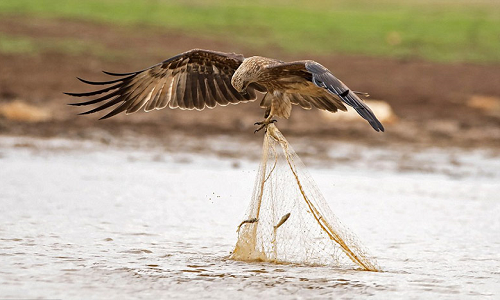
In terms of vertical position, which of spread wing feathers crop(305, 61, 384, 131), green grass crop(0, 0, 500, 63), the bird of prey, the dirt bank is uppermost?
green grass crop(0, 0, 500, 63)

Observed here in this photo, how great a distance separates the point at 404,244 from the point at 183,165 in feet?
15.4

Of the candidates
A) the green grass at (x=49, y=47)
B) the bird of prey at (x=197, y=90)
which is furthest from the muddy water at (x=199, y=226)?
the green grass at (x=49, y=47)

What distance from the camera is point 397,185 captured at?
10977mm

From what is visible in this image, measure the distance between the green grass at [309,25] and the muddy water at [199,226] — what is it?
9440 mm

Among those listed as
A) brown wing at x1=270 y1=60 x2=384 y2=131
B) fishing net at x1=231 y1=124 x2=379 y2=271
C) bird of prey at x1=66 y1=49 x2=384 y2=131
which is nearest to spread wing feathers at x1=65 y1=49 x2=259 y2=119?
bird of prey at x1=66 y1=49 x2=384 y2=131

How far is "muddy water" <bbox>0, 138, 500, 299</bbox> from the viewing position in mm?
6102

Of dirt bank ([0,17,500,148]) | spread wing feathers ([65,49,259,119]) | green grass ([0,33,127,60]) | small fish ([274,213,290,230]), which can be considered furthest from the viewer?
green grass ([0,33,127,60])

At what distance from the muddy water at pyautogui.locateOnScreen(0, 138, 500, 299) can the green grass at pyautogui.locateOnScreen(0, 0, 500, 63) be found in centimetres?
944

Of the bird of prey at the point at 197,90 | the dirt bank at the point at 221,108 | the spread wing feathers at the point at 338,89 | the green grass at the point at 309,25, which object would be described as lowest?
the spread wing feathers at the point at 338,89

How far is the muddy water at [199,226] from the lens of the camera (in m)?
6.10

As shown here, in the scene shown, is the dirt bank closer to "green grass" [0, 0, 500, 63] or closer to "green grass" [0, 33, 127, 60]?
"green grass" [0, 33, 127, 60]

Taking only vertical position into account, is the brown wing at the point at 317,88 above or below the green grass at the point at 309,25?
below

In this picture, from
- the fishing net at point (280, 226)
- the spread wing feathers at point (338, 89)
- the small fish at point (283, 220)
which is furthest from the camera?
the fishing net at point (280, 226)

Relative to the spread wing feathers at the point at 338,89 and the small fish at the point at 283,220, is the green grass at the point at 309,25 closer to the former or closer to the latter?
the small fish at the point at 283,220
